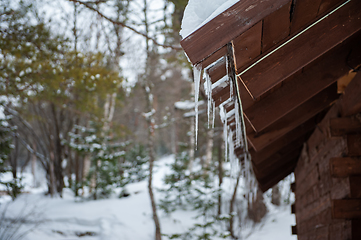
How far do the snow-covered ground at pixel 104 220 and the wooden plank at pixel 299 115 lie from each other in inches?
261

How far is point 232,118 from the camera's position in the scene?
207 centimetres

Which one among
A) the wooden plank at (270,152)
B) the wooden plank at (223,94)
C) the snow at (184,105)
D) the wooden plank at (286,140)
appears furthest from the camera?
the snow at (184,105)

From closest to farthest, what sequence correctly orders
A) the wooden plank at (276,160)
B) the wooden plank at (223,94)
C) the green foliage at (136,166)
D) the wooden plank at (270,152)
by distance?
the wooden plank at (223,94)
the wooden plank at (270,152)
the wooden plank at (276,160)
the green foliage at (136,166)

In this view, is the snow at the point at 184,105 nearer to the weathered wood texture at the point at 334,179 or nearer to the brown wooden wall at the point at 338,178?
the weathered wood texture at the point at 334,179

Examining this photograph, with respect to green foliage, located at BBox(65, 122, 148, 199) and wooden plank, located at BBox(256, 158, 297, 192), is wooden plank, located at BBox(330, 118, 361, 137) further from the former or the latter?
green foliage, located at BBox(65, 122, 148, 199)

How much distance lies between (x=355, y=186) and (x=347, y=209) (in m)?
0.17

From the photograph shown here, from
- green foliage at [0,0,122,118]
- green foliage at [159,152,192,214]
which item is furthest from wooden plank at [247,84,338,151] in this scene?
green foliage at [159,152,192,214]

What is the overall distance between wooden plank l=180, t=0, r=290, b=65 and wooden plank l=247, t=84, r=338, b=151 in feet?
4.61

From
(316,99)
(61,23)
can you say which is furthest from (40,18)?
(316,99)

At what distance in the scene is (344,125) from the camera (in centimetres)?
194

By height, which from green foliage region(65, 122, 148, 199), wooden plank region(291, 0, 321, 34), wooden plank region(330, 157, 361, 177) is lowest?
wooden plank region(330, 157, 361, 177)

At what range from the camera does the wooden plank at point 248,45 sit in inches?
44.0

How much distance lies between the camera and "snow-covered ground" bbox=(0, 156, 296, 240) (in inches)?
305

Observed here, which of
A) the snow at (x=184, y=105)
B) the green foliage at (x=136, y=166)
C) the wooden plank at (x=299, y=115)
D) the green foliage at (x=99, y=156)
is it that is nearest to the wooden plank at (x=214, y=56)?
the wooden plank at (x=299, y=115)
